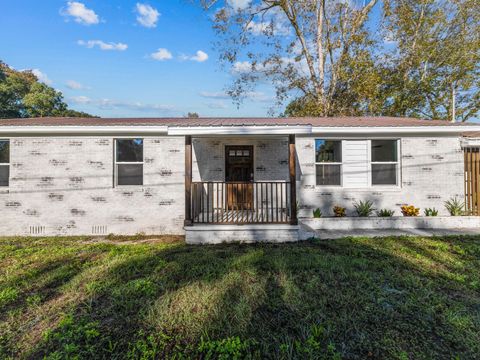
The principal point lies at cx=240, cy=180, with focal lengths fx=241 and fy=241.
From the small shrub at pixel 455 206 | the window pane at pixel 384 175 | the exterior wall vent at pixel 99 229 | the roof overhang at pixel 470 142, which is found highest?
the roof overhang at pixel 470 142

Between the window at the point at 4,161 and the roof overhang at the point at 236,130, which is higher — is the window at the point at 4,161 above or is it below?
below

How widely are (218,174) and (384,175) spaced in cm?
504

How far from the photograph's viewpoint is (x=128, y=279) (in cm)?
361

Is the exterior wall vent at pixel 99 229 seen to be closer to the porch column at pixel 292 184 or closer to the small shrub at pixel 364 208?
the porch column at pixel 292 184

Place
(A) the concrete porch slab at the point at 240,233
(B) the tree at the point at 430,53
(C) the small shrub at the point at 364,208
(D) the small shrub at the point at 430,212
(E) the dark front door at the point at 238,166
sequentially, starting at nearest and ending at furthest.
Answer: (A) the concrete porch slab at the point at 240,233, (D) the small shrub at the point at 430,212, (C) the small shrub at the point at 364,208, (E) the dark front door at the point at 238,166, (B) the tree at the point at 430,53

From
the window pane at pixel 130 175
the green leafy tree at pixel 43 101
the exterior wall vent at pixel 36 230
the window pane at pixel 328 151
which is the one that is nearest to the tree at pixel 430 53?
the window pane at pixel 328 151

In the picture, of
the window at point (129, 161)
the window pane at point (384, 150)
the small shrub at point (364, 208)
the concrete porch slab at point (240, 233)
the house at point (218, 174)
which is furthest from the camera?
the window pane at point (384, 150)

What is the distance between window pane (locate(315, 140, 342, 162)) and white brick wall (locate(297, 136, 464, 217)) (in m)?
0.18

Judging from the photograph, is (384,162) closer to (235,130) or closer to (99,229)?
(235,130)

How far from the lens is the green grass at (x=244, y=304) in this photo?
2.24 meters

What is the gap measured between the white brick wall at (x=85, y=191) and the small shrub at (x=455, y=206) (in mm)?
7645

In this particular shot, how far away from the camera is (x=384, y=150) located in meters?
7.21

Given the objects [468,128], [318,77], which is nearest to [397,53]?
[318,77]

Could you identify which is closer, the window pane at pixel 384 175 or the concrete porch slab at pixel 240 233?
the concrete porch slab at pixel 240 233
